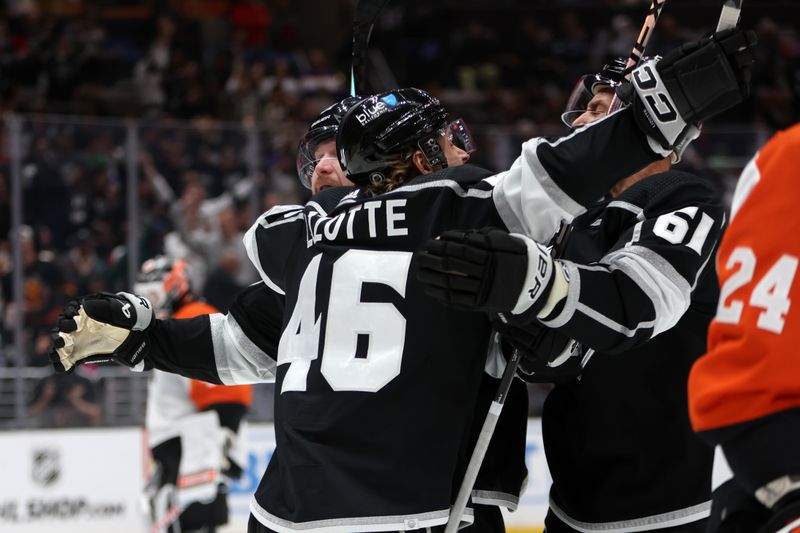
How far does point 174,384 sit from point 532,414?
2386 millimetres

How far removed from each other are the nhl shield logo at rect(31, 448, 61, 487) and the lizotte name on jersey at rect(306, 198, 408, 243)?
456 cm

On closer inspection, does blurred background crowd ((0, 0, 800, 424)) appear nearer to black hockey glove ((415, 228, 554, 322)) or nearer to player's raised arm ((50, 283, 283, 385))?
player's raised arm ((50, 283, 283, 385))

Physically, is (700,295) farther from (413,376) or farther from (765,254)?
(765,254)

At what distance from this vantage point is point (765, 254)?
150 cm

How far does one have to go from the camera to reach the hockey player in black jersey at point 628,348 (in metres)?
1.95

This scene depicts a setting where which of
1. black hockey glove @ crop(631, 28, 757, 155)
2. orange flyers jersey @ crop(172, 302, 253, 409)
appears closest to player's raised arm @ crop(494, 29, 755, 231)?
black hockey glove @ crop(631, 28, 757, 155)

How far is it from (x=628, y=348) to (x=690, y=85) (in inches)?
18.7

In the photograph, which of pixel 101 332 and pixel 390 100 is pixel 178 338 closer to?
pixel 101 332

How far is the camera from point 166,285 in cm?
539

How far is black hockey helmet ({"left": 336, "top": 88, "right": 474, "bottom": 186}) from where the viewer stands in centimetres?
212

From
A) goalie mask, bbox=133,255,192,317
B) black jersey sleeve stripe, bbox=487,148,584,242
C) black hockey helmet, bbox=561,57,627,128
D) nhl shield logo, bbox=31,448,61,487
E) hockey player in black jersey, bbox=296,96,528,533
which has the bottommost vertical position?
nhl shield logo, bbox=31,448,61,487

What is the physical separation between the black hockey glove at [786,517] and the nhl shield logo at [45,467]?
5303 mm

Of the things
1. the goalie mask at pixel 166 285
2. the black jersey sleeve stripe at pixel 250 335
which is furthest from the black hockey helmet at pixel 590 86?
the goalie mask at pixel 166 285

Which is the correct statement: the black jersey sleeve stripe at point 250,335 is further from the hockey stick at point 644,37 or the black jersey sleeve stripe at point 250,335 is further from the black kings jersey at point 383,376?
the hockey stick at point 644,37
